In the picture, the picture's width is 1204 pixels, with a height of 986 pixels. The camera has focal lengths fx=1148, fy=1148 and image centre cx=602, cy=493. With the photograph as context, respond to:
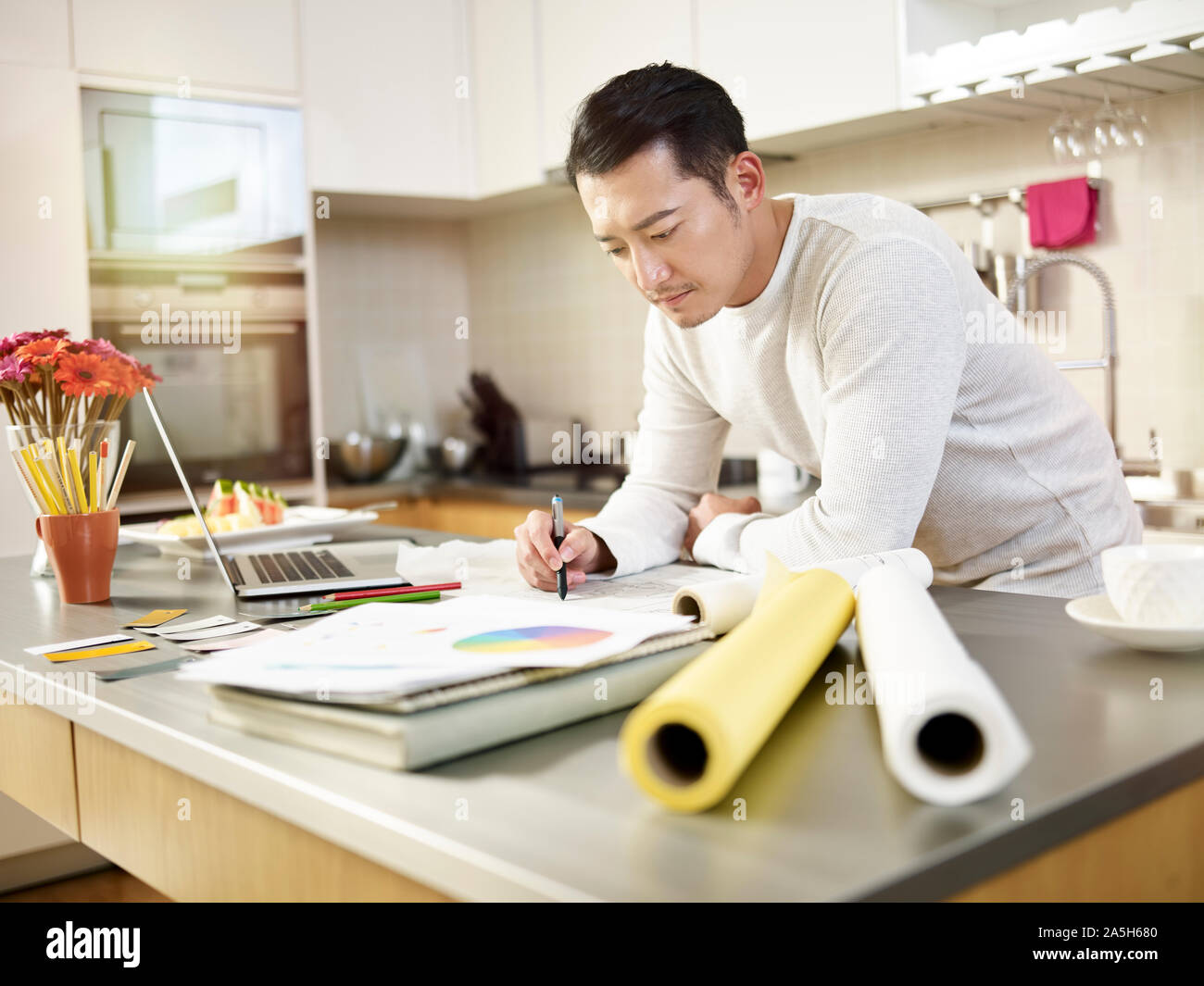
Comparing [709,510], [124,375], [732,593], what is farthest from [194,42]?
[732,593]

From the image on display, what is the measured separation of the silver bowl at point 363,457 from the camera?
143 inches

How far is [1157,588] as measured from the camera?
2.71ft

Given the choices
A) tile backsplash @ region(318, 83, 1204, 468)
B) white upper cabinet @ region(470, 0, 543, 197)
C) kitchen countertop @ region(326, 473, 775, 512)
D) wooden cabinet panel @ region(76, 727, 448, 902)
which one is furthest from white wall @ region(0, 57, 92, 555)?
wooden cabinet panel @ region(76, 727, 448, 902)

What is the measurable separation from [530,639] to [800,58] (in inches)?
86.5

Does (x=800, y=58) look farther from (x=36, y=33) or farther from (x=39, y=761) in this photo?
(x=39, y=761)

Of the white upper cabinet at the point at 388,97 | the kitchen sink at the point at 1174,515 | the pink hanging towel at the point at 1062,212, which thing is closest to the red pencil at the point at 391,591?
the kitchen sink at the point at 1174,515

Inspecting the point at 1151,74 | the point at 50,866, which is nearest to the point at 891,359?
the point at 1151,74

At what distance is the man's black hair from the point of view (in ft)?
4.02

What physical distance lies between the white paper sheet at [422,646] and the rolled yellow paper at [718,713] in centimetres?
12

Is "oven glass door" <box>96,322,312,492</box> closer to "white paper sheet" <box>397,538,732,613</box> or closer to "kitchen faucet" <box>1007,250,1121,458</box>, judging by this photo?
"white paper sheet" <box>397,538,732,613</box>

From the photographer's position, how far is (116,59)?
2.95 m

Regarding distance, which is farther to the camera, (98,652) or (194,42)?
(194,42)

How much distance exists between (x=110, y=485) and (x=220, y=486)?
50cm

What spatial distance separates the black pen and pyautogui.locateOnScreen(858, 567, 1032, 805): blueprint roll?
22.1 inches
